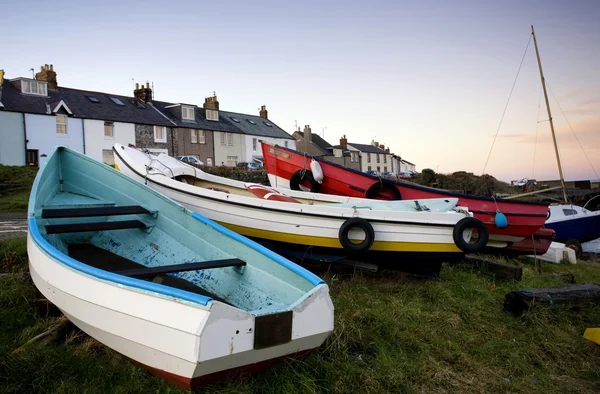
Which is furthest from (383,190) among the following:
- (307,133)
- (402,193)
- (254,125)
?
(307,133)

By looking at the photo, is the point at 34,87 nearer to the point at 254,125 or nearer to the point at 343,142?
the point at 254,125

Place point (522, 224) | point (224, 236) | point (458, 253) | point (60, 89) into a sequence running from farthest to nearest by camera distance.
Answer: point (60, 89) → point (522, 224) → point (458, 253) → point (224, 236)

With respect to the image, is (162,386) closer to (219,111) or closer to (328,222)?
(328,222)

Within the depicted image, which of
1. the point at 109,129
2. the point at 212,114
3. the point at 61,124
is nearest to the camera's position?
the point at 61,124

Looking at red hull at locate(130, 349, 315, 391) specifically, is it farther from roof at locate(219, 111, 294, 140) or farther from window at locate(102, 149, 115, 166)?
roof at locate(219, 111, 294, 140)

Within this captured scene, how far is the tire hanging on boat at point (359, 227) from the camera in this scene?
566cm

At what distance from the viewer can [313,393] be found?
9.77 feet

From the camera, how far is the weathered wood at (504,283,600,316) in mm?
5035

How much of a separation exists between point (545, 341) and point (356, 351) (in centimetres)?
210

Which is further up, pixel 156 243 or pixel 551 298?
pixel 156 243

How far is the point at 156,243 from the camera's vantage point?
498 cm

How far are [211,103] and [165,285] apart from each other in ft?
124

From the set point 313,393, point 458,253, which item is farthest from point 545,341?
point 313,393

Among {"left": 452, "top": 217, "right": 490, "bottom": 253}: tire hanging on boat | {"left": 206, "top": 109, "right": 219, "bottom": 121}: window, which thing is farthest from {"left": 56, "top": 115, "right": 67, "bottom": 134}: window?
{"left": 452, "top": 217, "right": 490, "bottom": 253}: tire hanging on boat
